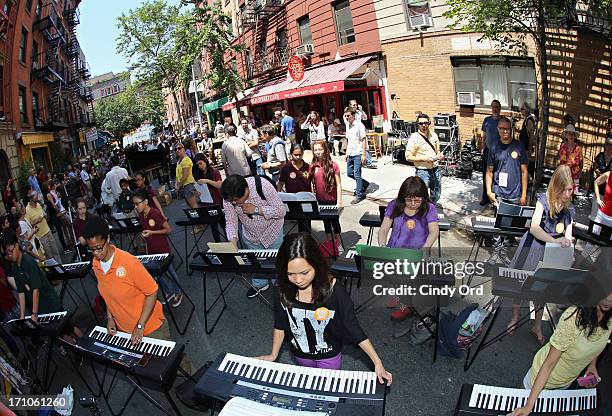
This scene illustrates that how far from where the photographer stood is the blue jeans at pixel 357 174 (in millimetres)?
10030

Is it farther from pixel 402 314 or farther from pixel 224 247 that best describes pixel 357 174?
pixel 224 247

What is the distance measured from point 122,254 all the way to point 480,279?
4.90m

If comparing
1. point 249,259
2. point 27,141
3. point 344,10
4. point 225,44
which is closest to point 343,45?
point 344,10

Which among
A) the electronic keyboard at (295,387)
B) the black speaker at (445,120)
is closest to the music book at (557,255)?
the electronic keyboard at (295,387)

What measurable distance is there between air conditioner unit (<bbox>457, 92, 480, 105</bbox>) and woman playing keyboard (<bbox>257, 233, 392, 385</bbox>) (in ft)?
40.9

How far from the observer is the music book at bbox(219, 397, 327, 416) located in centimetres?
239

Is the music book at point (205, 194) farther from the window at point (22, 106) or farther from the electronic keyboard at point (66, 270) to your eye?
the window at point (22, 106)

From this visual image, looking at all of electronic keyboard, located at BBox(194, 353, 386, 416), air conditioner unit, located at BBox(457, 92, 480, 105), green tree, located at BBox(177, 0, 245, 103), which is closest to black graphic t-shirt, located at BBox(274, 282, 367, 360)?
electronic keyboard, located at BBox(194, 353, 386, 416)

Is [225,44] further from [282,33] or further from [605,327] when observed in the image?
[605,327]

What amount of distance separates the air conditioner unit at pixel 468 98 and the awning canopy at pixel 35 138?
23063 mm

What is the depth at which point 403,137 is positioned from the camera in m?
14.4

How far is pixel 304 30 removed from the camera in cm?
2173

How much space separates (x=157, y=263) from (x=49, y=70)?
30.3 metres

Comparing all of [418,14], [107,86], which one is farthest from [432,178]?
[107,86]
